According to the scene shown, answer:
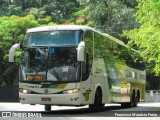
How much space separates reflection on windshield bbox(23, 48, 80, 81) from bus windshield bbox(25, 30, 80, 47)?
0.27 metres

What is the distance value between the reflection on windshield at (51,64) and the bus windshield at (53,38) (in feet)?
0.90

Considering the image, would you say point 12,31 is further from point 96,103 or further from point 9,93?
point 96,103

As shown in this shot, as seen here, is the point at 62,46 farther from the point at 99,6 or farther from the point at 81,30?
the point at 99,6

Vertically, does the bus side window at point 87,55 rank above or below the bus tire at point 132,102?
above

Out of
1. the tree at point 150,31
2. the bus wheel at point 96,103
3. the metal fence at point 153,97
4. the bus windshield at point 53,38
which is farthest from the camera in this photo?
the metal fence at point 153,97

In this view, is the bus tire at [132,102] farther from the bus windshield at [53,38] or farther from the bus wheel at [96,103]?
the bus windshield at [53,38]

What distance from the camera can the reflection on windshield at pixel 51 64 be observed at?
15.4m

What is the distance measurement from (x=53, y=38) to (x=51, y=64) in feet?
3.59

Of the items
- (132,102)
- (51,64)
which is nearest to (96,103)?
(51,64)

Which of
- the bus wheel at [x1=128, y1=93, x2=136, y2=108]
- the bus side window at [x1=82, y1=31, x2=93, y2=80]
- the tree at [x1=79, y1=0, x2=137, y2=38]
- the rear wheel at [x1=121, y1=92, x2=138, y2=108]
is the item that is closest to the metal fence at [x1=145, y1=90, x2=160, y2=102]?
the tree at [x1=79, y1=0, x2=137, y2=38]

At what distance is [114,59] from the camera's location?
68.1 ft

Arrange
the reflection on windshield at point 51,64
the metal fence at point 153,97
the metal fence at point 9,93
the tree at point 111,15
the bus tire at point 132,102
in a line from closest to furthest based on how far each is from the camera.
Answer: the reflection on windshield at point 51,64 < the bus tire at point 132,102 < the tree at point 111,15 < the metal fence at point 9,93 < the metal fence at point 153,97

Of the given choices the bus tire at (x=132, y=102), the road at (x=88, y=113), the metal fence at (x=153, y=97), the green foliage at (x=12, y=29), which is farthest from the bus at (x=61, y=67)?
the metal fence at (x=153, y=97)

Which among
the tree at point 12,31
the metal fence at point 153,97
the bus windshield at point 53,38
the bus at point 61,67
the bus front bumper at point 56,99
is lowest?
the metal fence at point 153,97
